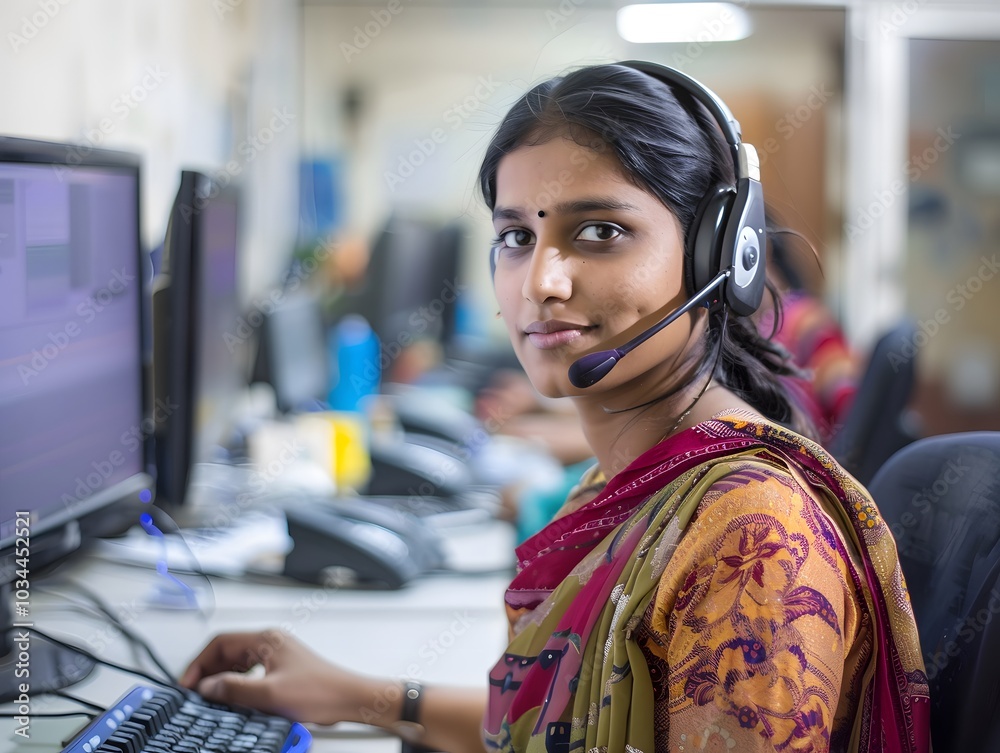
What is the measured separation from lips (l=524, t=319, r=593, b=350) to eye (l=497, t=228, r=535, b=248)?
8cm

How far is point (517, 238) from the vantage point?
31.0 inches

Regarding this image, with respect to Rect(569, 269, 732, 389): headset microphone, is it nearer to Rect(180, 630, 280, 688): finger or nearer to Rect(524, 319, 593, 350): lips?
Rect(524, 319, 593, 350): lips

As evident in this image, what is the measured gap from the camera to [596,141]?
727 mm

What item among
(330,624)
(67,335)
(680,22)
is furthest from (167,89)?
(680,22)

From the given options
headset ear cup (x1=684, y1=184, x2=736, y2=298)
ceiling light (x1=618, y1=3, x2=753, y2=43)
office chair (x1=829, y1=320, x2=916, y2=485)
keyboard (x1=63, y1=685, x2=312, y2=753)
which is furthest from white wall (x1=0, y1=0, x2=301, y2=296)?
ceiling light (x1=618, y1=3, x2=753, y2=43)

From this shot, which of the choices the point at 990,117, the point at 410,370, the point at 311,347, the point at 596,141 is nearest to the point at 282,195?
the point at 410,370

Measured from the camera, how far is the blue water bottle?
214 cm

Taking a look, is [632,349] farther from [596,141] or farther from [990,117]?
[990,117]

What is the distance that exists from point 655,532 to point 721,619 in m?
0.09

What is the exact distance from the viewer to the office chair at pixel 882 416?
1.63 metres

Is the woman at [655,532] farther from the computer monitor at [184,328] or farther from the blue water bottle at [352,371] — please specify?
the blue water bottle at [352,371]

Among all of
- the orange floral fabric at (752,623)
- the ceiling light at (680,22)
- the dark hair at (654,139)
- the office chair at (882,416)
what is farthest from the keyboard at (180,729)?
the ceiling light at (680,22)

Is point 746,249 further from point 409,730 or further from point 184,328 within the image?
point 184,328

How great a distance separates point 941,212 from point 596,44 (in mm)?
1682
